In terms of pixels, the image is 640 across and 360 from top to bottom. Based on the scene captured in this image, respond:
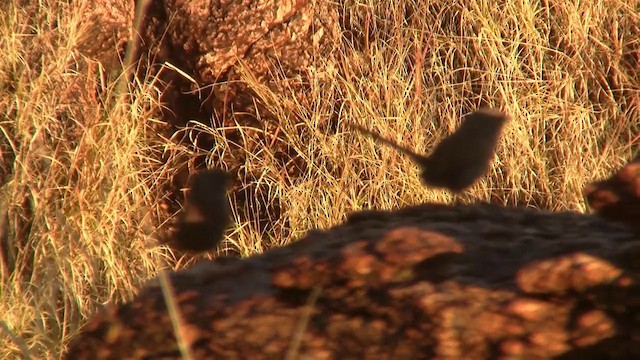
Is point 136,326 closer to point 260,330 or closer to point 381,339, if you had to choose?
point 260,330

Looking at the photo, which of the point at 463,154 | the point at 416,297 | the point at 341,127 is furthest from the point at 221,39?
the point at 416,297

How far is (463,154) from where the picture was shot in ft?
4.58

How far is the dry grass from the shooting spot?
10.4 ft

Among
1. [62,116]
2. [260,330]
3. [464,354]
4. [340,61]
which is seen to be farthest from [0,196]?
[464,354]

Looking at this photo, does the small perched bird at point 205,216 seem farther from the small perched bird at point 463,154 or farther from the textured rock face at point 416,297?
the small perched bird at point 463,154

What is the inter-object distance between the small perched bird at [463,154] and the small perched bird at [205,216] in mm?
235

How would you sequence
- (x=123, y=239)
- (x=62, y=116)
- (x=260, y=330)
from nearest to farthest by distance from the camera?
(x=260, y=330)
(x=123, y=239)
(x=62, y=116)

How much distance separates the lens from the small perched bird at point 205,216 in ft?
4.81

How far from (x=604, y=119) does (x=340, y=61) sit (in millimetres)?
931

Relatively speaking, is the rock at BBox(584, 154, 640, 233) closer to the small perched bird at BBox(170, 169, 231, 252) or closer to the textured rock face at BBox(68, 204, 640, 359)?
the textured rock face at BBox(68, 204, 640, 359)

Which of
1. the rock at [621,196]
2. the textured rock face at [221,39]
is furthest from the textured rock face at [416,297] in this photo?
the textured rock face at [221,39]

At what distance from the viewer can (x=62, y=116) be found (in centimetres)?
342

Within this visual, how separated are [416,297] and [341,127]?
2136mm

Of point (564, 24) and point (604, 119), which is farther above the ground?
point (564, 24)
